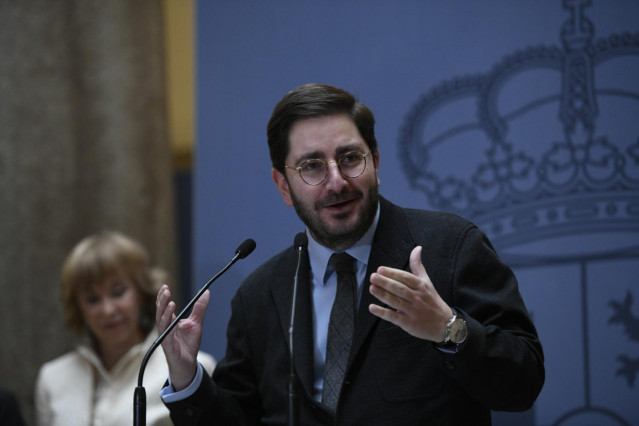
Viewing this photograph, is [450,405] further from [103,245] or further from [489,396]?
[103,245]

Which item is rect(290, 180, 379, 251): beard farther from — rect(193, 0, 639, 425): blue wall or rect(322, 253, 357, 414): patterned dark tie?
rect(193, 0, 639, 425): blue wall

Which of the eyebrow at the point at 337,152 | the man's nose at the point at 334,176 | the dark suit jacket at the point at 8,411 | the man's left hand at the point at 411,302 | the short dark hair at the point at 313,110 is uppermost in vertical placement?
the short dark hair at the point at 313,110

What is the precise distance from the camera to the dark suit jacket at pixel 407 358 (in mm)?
1771

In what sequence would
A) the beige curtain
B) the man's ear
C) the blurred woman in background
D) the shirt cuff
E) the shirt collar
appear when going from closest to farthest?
the shirt cuff
the shirt collar
the man's ear
the blurred woman in background
the beige curtain

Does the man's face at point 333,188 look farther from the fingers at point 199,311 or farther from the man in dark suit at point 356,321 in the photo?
the fingers at point 199,311

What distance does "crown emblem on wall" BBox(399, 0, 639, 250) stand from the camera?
2551 millimetres

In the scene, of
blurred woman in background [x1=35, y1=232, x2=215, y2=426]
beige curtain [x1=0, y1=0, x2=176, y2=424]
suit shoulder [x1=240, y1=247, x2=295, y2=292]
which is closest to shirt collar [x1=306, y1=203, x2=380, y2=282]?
suit shoulder [x1=240, y1=247, x2=295, y2=292]

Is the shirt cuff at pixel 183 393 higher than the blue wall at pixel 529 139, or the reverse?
the blue wall at pixel 529 139

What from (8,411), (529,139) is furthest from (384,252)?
(8,411)

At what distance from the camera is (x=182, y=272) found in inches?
191

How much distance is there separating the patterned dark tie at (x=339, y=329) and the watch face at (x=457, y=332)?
1.34ft

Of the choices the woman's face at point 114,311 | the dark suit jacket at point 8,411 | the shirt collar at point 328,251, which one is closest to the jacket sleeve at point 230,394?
the shirt collar at point 328,251

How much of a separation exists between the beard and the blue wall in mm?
763

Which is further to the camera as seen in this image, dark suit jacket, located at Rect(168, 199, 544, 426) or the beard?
the beard
